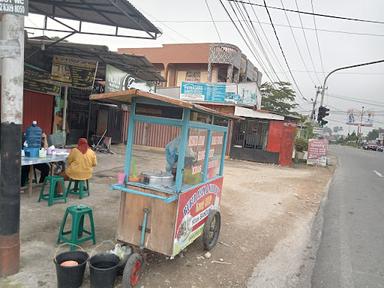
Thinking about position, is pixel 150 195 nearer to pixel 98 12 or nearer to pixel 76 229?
pixel 76 229

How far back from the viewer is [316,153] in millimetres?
20141

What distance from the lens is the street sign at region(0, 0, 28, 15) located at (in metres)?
3.48

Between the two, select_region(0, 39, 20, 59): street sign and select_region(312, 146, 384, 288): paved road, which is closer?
select_region(0, 39, 20, 59): street sign

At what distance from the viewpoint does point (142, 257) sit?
13.2 feet

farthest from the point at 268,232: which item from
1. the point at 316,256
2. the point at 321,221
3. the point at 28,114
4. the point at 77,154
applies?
the point at 28,114

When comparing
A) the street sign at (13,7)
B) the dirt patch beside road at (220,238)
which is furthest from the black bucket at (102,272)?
the street sign at (13,7)

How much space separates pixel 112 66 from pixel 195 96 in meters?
10.2

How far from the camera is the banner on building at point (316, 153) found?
65.7ft

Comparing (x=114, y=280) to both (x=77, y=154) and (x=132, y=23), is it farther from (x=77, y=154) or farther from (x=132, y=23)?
(x=132, y=23)

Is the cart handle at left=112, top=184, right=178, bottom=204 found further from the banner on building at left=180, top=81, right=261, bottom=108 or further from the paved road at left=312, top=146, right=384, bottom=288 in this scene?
the banner on building at left=180, top=81, right=261, bottom=108

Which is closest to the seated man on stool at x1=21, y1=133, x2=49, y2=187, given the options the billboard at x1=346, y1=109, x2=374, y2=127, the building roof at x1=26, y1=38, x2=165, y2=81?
the building roof at x1=26, y1=38, x2=165, y2=81

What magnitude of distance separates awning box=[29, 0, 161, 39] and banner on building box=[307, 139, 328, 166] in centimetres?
1499

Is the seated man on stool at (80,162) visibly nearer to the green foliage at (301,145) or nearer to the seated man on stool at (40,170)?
the seated man on stool at (40,170)

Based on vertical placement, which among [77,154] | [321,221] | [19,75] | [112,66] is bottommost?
[321,221]
